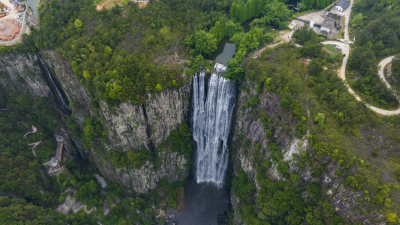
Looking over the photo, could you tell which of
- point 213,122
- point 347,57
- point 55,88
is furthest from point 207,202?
point 55,88

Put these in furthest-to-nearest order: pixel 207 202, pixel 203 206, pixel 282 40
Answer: pixel 207 202 → pixel 203 206 → pixel 282 40

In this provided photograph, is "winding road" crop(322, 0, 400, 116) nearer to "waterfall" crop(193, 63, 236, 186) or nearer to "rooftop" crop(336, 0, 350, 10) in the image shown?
"rooftop" crop(336, 0, 350, 10)

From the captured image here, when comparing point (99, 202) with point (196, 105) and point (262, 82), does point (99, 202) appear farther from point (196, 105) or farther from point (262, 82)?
point (262, 82)

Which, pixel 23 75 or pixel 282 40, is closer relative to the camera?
pixel 282 40

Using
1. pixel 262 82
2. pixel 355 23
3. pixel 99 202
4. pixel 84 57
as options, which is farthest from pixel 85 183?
pixel 355 23

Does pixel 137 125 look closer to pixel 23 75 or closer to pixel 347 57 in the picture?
pixel 23 75

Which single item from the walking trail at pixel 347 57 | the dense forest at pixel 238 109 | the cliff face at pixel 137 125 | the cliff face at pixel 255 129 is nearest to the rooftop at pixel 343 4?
the walking trail at pixel 347 57
